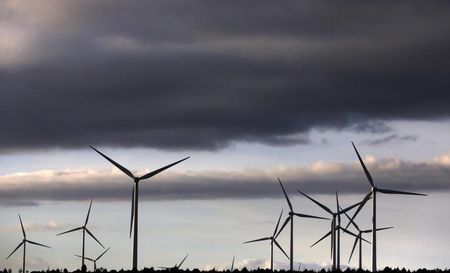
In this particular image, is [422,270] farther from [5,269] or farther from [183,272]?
[5,269]

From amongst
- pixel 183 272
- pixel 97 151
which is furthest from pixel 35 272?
pixel 97 151

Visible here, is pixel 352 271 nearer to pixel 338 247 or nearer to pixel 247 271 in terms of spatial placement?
pixel 247 271

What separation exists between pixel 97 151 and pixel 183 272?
99.8 feet

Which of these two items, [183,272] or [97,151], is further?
[183,272]

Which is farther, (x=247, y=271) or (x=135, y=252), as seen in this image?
(x=247, y=271)

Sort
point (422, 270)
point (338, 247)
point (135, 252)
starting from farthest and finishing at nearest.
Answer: point (338, 247) → point (422, 270) → point (135, 252)

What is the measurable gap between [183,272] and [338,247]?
41987 mm

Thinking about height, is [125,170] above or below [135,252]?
above

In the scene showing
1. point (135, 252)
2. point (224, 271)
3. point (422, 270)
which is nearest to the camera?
point (135, 252)

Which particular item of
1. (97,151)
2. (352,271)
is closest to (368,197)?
(352,271)

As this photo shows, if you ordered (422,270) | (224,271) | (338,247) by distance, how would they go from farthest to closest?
(338,247) → (422,270) → (224,271)

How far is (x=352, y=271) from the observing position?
→ 6038 inches

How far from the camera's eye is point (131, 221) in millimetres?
137500

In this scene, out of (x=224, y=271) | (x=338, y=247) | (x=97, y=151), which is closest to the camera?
(x=97, y=151)
